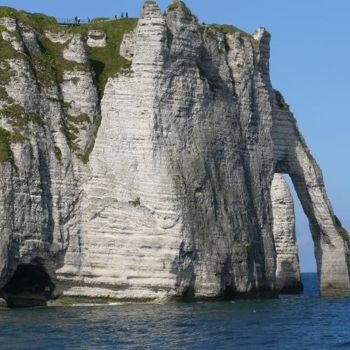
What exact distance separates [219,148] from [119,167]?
5332 mm

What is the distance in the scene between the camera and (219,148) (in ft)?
191

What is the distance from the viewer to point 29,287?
55062mm

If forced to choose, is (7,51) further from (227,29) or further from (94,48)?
(227,29)

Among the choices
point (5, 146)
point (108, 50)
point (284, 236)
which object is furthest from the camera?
point (284, 236)

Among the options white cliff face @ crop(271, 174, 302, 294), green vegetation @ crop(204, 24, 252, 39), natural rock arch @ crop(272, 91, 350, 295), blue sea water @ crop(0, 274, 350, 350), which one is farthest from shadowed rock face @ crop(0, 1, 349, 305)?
white cliff face @ crop(271, 174, 302, 294)

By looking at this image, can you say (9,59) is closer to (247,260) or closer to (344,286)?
(247,260)

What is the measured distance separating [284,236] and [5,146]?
813 inches

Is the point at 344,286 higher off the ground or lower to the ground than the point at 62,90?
lower

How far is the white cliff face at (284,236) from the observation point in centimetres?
6794

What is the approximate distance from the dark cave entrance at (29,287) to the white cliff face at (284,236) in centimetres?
1733

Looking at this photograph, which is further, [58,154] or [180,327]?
[58,154]

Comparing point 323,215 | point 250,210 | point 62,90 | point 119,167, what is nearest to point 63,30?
point 62,90

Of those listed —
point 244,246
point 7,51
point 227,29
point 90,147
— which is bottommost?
point 244,246

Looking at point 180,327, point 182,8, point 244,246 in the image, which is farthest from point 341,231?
point 180,327
